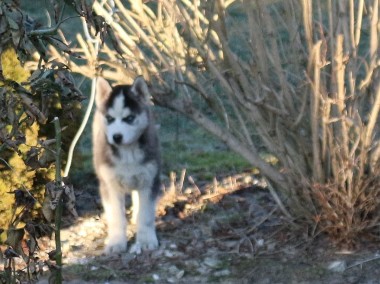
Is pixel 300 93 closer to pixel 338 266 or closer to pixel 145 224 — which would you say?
pixel 338 266

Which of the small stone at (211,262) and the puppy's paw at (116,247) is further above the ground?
the puppy's paw at (116,247)

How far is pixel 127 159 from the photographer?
7.32 m

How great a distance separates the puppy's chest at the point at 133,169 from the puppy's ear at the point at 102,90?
1.57 ft

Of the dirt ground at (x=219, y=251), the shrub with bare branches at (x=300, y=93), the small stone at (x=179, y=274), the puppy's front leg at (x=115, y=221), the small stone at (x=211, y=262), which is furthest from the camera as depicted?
the puppy's front leg at (x=115, y=221)

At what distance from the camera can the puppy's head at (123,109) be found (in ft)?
23.6

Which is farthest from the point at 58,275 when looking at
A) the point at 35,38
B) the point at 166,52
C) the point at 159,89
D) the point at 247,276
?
the point at 166,52

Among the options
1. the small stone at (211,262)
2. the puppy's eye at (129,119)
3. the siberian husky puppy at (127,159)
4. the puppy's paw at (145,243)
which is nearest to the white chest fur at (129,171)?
the siberian husky puppy at (127,159)

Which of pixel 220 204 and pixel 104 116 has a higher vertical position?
pixel 104 116

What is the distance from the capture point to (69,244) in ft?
24.9

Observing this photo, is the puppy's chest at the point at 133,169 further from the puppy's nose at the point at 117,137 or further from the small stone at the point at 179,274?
the small stone at the point at 179,274

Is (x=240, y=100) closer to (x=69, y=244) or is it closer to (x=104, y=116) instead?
(x=104, y=116)

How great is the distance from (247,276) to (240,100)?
140 centimetres

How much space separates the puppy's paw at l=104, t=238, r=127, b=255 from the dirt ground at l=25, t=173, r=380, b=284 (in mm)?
75

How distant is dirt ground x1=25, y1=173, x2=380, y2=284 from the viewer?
6574mm
